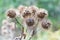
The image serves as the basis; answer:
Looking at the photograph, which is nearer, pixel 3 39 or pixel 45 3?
pixel 3 39

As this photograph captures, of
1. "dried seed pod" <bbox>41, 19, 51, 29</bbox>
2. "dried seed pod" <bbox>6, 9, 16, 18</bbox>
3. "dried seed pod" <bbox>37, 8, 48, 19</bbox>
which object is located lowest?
"dried seed pod" <bbox>41, 19, 51, 29</bbox>

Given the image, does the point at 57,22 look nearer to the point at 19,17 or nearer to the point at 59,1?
the point at 59,1

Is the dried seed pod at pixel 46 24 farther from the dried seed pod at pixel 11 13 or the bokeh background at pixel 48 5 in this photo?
the bokeh background at pixel 48 5

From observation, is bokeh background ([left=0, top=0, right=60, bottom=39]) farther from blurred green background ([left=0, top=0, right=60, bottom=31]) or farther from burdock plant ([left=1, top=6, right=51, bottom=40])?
burdock plant ([left=1, top=6, right=51, bottom=40])

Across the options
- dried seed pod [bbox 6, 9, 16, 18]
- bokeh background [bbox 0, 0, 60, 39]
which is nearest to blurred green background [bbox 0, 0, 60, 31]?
bokeh background [bbox 0, 0, 60, 39]

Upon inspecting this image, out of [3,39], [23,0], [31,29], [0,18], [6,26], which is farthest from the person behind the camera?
[23,0]

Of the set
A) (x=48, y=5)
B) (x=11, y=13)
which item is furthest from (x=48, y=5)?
(x=11, y=13)

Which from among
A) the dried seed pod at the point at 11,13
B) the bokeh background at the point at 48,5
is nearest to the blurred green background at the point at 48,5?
the bokeh background at the point at 48,5

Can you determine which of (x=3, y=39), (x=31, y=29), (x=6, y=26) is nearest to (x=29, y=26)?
(x=31, y=29)

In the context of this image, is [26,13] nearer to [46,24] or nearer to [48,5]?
[46,24]

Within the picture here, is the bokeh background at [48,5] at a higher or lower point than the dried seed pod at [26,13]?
lower

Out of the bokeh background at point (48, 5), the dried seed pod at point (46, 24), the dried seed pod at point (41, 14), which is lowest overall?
the bokeh background at point (48, 5)
